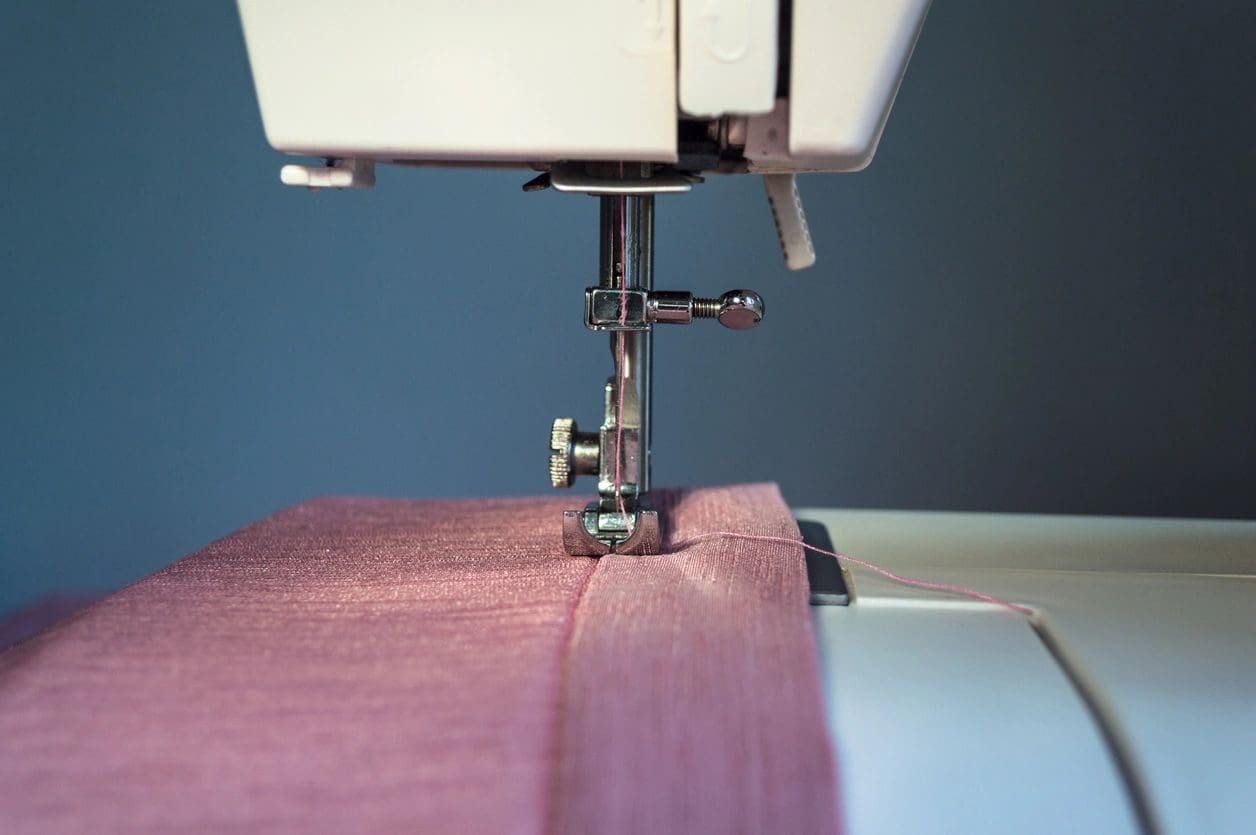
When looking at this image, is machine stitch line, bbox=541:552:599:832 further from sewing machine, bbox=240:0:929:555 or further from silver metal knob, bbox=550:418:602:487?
sewing machine, bbox=240:0:929:555

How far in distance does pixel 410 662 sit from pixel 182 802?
0.39 ft

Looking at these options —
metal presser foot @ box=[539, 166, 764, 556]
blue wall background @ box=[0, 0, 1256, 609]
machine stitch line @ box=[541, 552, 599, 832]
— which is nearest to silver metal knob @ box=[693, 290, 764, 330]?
metal presser foot @ box=[539, 166, 764, 556]

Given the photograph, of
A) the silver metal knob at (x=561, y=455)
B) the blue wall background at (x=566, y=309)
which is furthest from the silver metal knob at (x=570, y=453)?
the blue wall background at (x=566, y=309)

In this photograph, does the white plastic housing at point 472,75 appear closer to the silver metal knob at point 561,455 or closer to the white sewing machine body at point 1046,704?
the silver metal knob at point 561,455

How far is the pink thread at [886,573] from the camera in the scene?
2.37 ft

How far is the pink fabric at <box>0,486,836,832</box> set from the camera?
0.52m

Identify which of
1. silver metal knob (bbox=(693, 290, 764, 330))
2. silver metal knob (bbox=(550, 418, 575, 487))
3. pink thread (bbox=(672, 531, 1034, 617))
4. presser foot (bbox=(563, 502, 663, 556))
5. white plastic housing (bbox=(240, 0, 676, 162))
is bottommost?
pink thread (bbox=(672, 531, 1034, 617))

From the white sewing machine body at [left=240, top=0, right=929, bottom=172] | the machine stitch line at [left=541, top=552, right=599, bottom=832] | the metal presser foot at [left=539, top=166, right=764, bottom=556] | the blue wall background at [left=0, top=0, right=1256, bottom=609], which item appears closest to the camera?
the machine stitch line at [left=541, top=552, right=599, bottom=832]

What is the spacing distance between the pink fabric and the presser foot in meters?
0.10

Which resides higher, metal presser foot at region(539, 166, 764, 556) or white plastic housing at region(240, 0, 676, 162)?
white plastic housing at region(240, 0, 676, 162)

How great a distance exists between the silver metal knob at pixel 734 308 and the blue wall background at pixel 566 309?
824mm

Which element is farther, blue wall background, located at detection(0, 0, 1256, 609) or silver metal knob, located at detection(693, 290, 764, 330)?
blue wall background, located at detection(0, 0, 1256, 609)

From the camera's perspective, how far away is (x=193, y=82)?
1.62 m

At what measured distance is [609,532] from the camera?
→ 79 cm
